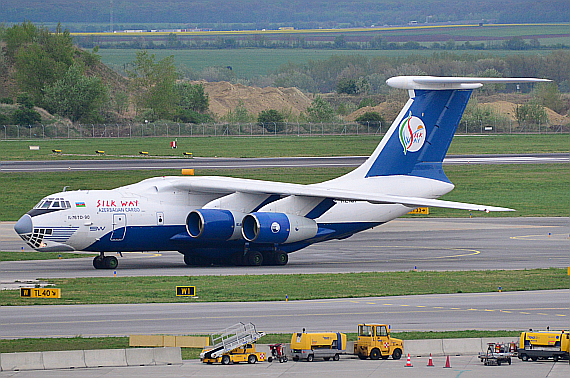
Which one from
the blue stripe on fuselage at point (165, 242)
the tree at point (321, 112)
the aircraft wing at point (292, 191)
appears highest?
the tree at point (321, 112)

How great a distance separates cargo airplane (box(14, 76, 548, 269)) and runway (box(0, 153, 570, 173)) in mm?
32109

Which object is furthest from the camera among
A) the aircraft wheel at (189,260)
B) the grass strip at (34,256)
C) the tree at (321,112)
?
the tree at (321,112)

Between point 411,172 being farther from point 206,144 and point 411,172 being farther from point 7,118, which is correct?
point 7,118

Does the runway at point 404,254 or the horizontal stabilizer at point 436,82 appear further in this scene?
the horizontal stabilizer at point 436,82

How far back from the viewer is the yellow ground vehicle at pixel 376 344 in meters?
19.2

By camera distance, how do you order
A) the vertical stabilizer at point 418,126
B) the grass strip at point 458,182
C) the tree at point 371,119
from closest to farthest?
the vertical stabilizer at point 418,126, the grass strip at point 458,182, the tree at point 371,119

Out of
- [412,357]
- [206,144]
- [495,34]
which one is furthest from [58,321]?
[495,34]

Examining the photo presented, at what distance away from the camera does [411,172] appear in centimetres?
3741

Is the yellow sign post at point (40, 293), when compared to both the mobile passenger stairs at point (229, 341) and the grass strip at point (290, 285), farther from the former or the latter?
the mobile passenger stairs at point (229, 341)

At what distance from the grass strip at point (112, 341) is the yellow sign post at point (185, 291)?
6259 millimetres

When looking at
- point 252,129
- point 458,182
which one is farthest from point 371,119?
point 458,182

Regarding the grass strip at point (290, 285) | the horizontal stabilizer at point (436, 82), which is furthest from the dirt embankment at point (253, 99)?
the grass strip at point (290, 285)

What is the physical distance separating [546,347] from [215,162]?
55.9 metres

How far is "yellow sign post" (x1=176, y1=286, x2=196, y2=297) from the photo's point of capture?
27.0 metres
